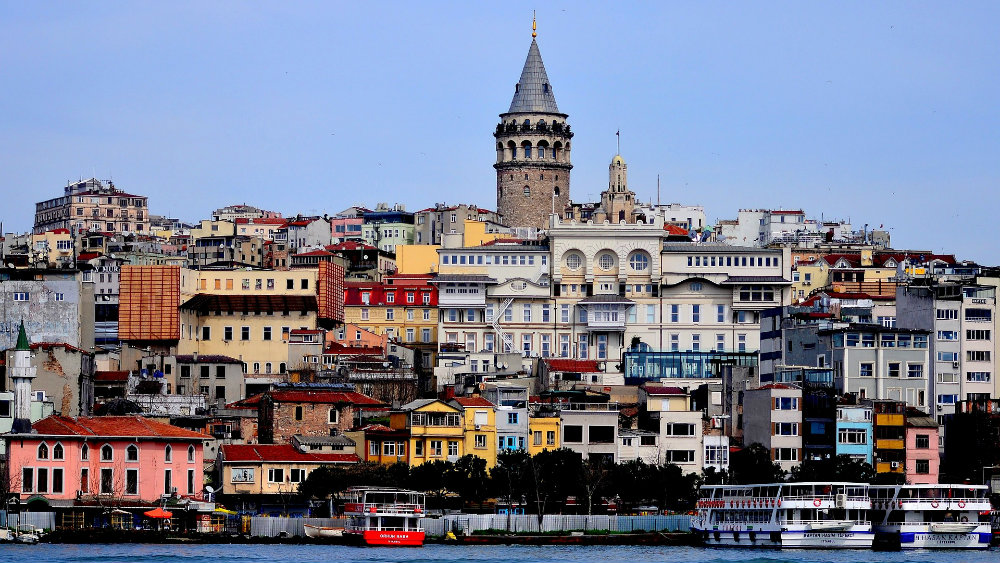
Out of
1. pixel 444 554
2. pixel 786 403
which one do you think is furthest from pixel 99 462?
pixel 786 403

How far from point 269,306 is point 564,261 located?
18.7 meters

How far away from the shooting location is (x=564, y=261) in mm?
122875

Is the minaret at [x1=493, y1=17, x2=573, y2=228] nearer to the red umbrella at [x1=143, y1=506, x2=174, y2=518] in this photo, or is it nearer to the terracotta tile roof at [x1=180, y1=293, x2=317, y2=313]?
the terracotta tile roof at [x1=180, y1=293, x2=317, y2=313]

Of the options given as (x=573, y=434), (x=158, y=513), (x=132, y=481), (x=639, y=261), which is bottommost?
(x=158, y=513)

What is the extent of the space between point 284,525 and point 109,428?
7234 millimetres

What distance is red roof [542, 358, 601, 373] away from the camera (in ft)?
345

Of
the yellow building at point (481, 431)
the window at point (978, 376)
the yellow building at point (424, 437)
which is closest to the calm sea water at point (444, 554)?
the yellow building at point (424, 437)

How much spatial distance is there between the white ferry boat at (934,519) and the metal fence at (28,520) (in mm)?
28472

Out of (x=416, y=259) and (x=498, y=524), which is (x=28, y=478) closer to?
(x=498, y=524)

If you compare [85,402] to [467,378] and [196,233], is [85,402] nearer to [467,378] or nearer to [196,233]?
[467,378]

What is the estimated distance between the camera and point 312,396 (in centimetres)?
8606

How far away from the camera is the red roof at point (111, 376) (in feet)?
313

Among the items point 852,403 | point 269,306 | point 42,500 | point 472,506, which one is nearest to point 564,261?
point 269,306

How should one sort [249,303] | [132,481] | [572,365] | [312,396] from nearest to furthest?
[132,481], [312,396], [572,365], [249,303]
